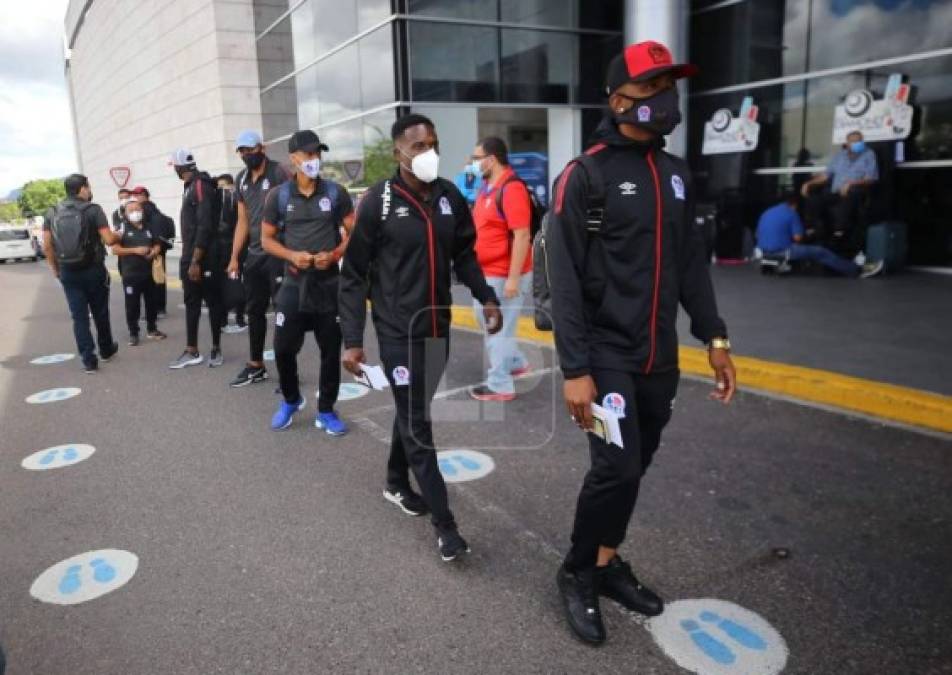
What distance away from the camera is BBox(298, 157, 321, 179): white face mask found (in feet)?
15.6

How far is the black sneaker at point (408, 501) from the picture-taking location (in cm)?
372

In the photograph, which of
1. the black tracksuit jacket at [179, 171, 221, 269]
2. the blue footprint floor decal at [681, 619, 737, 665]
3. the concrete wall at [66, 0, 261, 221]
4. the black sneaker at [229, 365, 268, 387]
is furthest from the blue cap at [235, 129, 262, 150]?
the concrete wall at [66, 0, 261, 221]

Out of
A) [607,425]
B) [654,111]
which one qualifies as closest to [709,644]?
[607,425]

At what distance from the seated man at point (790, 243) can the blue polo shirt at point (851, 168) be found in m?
0.71

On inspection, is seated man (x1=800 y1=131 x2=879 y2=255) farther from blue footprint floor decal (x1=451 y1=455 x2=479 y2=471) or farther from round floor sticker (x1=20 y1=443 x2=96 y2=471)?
round floor sticker (x1=20 y1=443 x2=96 y2=471)

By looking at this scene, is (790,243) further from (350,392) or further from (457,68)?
(350,392)

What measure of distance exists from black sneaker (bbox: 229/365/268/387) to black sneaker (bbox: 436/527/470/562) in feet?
12.4

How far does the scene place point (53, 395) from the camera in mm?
6496

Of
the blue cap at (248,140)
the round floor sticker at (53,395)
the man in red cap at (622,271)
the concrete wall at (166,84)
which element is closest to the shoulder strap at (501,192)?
the blue cap at (248,140)

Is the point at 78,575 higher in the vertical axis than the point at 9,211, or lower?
lower

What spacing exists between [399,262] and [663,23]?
11.1 meters

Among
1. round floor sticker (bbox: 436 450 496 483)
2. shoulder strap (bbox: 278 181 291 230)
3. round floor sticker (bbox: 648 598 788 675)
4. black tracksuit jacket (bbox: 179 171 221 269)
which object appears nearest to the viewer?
round floor sticker (bbox: 648 598 788 675)

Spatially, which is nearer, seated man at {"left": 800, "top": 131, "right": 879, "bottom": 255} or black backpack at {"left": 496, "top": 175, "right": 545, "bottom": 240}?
black backpack at {"left": 496, "top": 175, "right": 545, "bottom": 240}

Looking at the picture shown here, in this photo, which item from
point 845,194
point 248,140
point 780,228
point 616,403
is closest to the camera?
point 616,403
